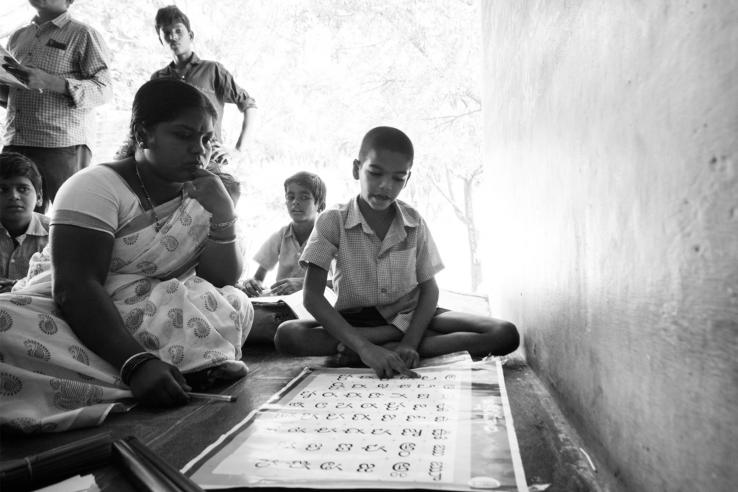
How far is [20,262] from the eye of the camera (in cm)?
293

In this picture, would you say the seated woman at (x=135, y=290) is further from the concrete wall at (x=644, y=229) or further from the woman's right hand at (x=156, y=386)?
the concrete wall at (x=644, y=229)

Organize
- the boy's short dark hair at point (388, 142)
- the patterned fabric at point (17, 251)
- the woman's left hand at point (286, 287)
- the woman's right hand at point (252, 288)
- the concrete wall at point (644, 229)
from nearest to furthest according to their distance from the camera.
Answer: the concrete wall at point (644, 229)
the boy's short dark hair at point (388, 142)
the patterned fabric at point (17, 251)
the woman's left hand at point (286, 287)
the woman's right hand at point (252, 288)

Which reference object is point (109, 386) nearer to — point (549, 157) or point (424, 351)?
point (424, 351)

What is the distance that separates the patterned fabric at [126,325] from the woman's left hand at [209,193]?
0.09 feet

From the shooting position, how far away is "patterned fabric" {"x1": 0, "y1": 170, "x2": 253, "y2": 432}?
1.43m

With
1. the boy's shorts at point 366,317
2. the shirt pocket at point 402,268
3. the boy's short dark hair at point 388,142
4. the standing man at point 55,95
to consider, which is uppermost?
the standing man at point 55,95

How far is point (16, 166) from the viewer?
2.80m

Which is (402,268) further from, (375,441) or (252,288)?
(252,288)

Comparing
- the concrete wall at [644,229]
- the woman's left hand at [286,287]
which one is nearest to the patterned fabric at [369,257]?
the concrete wall at [644,229]

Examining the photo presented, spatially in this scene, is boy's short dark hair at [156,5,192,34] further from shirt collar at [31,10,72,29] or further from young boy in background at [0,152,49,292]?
young boy in background at [0,152,49,292]

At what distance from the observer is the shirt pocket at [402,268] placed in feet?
7.13

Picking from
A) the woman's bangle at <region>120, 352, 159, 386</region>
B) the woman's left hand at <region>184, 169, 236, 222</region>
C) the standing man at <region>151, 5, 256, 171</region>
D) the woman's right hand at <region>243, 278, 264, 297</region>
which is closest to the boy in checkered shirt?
the woman's left hand at <region>184, 169, 236, 222</region>

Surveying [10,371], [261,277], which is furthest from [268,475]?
[261,277]

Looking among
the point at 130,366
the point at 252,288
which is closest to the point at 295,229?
the point at 252,288
